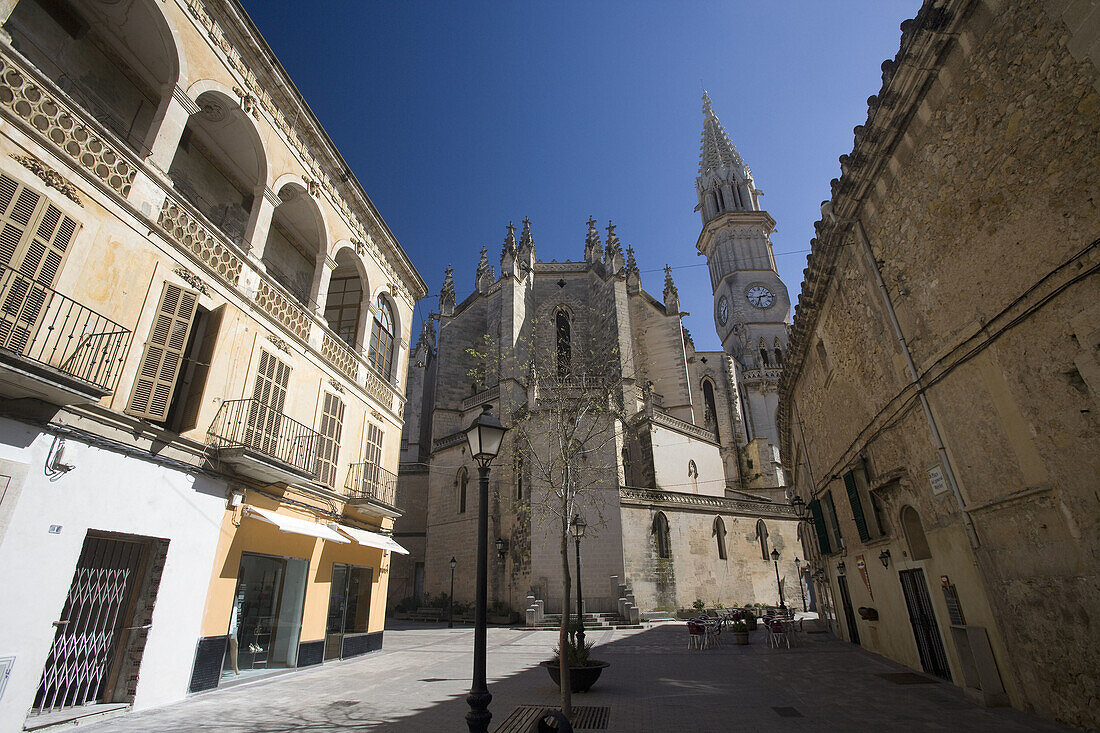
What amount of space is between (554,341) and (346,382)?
2040 centimetres

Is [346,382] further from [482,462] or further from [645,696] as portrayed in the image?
[645,696]

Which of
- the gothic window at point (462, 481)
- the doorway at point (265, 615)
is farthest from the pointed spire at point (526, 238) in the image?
the doorway at point (265, 615)

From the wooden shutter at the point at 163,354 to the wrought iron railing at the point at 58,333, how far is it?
414 millimetres

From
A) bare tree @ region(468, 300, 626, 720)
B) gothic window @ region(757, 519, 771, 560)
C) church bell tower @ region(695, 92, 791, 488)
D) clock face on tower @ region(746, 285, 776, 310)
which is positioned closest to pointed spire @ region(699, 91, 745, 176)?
church bell tower @ region(695, 92, 791, 488)

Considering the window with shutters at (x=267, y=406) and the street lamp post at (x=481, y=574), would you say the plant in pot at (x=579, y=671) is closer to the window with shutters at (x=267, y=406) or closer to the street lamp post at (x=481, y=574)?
the street lamp post at (x=481, y=574)

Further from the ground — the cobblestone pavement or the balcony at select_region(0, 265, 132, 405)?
the balcony at select_region(0, 265, 132, 405)

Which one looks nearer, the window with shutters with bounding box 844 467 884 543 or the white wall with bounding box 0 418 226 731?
the white wall with bounding box 0 418 226 731

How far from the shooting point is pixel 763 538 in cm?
2905

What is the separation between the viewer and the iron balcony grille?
1248 centimetres

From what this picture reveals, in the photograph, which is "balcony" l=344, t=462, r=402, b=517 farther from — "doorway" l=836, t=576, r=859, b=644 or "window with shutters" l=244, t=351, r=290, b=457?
"doorway" l=836, t=576, r=859, b=644

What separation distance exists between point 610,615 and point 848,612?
34.9 ft

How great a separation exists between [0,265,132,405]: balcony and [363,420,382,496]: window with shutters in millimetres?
6980

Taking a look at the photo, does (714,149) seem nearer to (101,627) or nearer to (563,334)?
(563,334)

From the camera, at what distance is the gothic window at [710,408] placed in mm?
37281
